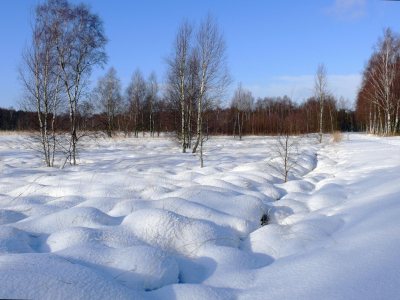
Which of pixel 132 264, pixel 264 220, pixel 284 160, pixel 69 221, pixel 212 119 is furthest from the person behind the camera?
pixel 212 119

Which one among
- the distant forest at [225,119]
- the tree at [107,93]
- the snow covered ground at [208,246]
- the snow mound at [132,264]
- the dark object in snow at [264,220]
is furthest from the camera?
the tree at [107,93]

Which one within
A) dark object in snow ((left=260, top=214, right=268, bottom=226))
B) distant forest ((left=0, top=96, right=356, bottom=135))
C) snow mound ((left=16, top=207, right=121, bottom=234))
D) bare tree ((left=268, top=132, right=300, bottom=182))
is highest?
distant forest ((left=0, top=96, right=356, bottom=135))

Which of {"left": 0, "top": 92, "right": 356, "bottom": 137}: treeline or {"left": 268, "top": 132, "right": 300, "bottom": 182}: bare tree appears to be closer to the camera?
{"left": 268, "top": 132, "right": 300, "bottom": 182}: bare tree

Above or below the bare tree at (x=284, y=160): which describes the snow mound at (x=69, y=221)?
below

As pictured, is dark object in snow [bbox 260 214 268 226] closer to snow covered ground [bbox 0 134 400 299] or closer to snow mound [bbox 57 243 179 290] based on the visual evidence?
snow covered ground [bbox 0 134 400 299]

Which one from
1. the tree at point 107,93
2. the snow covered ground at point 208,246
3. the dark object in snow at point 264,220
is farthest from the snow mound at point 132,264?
the tree at point 107,93

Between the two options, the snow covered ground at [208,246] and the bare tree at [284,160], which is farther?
the bare tree at [284,160]

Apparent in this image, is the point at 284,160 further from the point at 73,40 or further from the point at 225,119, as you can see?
the point at 225,119

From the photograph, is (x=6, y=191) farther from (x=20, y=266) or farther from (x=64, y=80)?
(x=64, y=80)

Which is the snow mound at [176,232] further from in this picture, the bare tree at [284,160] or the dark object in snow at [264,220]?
the bare tree at [284,160]

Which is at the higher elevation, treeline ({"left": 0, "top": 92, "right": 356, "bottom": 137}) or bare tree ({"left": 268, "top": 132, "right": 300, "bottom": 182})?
treeline ({"left": 0, "top": 92, "right": 356, "bottom": 137})

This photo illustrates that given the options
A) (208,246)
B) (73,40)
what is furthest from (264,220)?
(73,40)

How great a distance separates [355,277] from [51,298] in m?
1.80

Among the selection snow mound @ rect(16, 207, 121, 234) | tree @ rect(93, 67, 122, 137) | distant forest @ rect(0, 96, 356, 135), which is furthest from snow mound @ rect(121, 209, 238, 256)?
tree @ rect(93, 67, 122, 137)
